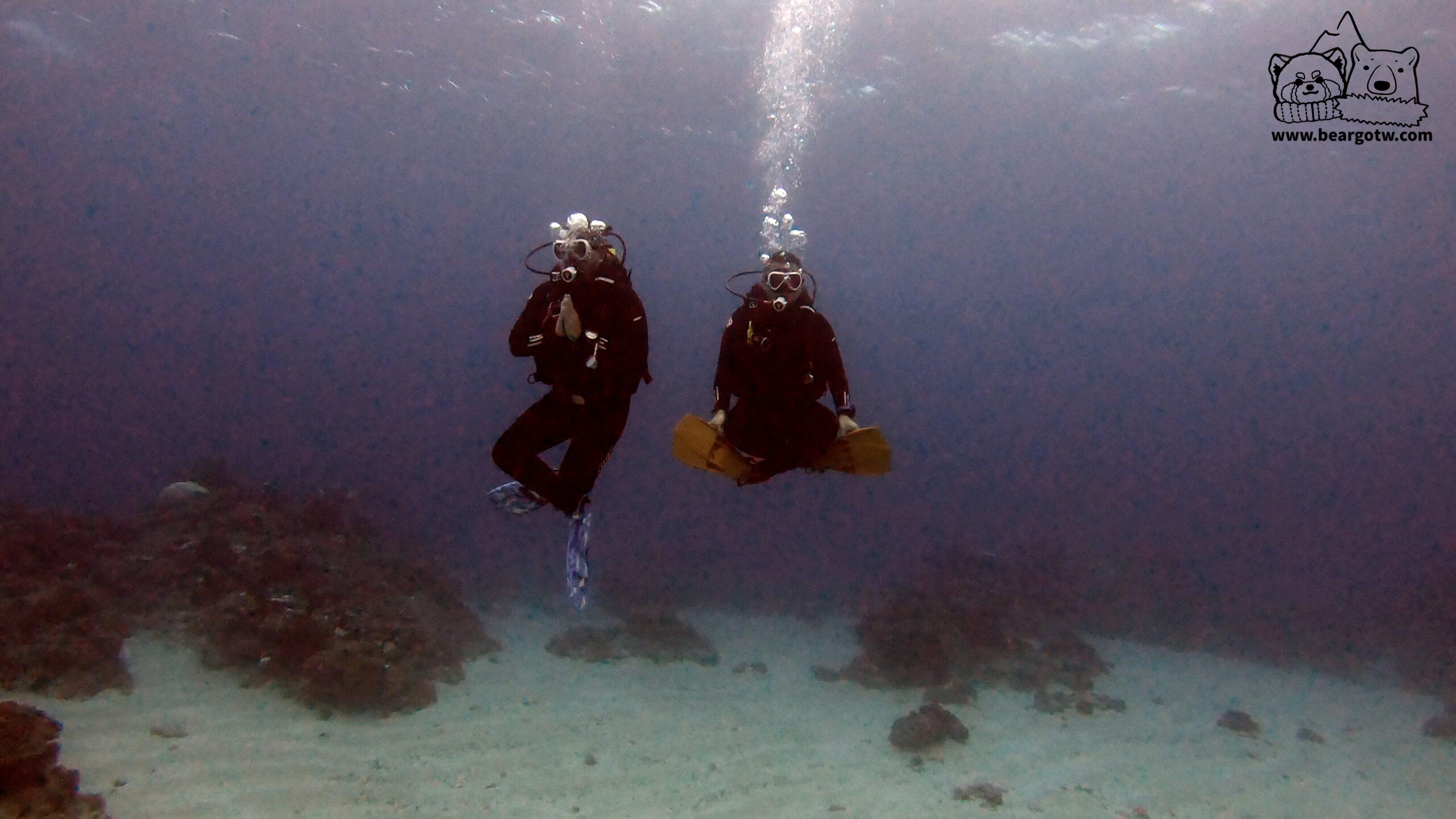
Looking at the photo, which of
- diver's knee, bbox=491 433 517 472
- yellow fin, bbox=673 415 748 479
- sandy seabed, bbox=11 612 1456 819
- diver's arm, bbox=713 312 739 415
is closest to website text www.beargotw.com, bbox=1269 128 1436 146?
sandy seabed, bbox=11 612 1456 819

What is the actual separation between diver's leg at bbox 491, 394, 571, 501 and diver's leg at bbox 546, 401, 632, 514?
7 centimetres

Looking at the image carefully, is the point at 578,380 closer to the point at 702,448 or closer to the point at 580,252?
the point at 580,252

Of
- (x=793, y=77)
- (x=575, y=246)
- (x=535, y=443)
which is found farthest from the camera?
(x=793, y=77)

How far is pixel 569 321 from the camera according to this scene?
5172 mm

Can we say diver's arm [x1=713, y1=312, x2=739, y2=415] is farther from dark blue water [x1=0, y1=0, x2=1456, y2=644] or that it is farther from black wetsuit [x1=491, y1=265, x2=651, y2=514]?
dark blue water [x1=0, y1=0, x2=1456, y2=644]

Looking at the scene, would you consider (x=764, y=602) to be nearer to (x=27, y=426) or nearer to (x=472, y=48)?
(x=472, y=48)

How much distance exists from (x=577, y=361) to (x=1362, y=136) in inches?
1407

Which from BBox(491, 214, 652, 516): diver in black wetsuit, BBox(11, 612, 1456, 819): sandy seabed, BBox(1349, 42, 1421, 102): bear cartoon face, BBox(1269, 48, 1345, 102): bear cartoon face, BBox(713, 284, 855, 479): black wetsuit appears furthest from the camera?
BBox(1269, 48, 1345, 102): bear cartoon face

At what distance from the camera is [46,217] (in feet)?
231

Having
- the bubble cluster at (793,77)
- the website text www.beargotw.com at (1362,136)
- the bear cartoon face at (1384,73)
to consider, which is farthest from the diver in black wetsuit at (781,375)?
the website text www.beargotw.com at (1362,136)

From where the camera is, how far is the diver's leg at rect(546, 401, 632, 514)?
5.59m

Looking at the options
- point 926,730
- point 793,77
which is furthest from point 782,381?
point 793,77

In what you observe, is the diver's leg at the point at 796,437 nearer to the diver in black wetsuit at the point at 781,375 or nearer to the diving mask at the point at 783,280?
the diver in black wetsuit at the point at 781,375

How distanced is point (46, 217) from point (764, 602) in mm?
89313
